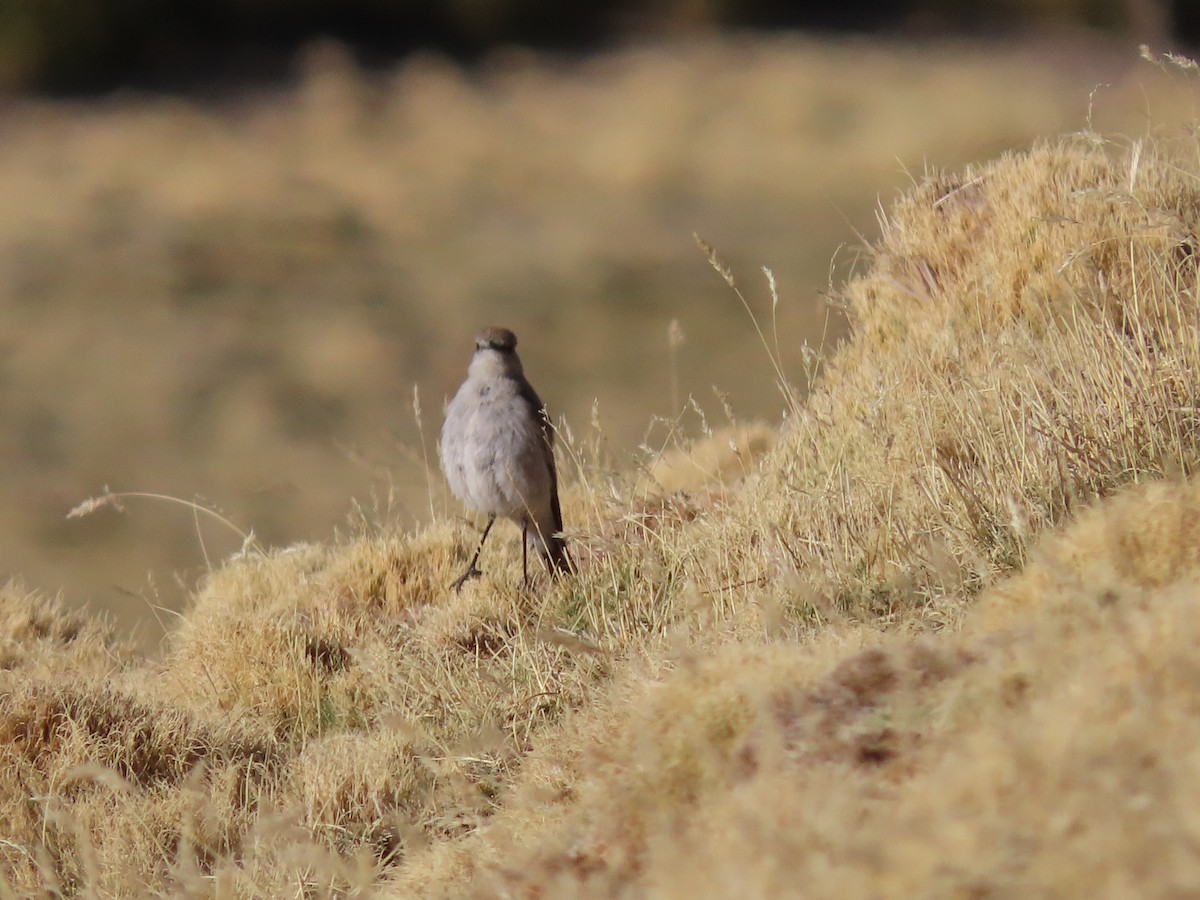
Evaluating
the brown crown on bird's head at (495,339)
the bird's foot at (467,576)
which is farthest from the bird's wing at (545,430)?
the bird's foot at (467,576)

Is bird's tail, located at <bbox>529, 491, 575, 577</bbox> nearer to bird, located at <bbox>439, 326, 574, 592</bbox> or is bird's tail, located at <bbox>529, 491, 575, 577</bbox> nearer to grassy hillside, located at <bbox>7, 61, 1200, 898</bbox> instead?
bird, located at <bbox>439, 326, 574, 592</bbox>

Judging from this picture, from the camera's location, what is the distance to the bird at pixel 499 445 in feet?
15.3

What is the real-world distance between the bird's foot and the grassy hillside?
0.12 metres

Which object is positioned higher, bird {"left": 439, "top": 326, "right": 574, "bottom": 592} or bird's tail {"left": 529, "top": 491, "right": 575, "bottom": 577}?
bird {"left": 439, "top": 326, "right": 574, "bottom": 592}

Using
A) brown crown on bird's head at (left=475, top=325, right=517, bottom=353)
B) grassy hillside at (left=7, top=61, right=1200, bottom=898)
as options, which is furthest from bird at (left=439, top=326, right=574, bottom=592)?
grassy hillside at (left=7, top=61, right=1200, bottom=898)

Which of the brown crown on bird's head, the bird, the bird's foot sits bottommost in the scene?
the bird's foot

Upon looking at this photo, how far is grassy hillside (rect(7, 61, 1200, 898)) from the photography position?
1.48 metres

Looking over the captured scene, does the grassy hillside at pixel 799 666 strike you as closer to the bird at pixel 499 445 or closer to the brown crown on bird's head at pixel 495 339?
the bird at pixel 499 445

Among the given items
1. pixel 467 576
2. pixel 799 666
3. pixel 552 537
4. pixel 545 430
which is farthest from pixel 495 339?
pixel 799 666

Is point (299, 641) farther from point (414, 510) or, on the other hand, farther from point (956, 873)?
point (956, 873)

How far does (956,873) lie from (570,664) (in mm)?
2173

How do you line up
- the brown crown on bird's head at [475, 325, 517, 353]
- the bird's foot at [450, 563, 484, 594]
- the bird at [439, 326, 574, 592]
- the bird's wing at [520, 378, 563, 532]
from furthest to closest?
the brown crown on bird's head at [475, 325, 517, 353] → the bird's wing at [520, 378, 563, 532] → the bird at [439, 326, 574, 592] → the bird's foot at [450, 563, 484, 594]

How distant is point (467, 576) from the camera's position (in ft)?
14.9

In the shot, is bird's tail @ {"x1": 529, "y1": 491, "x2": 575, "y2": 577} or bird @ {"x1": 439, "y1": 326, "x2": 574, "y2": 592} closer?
bird @ {"x1": 439, "y1": 326, "x2": 574, "y2": 592}
